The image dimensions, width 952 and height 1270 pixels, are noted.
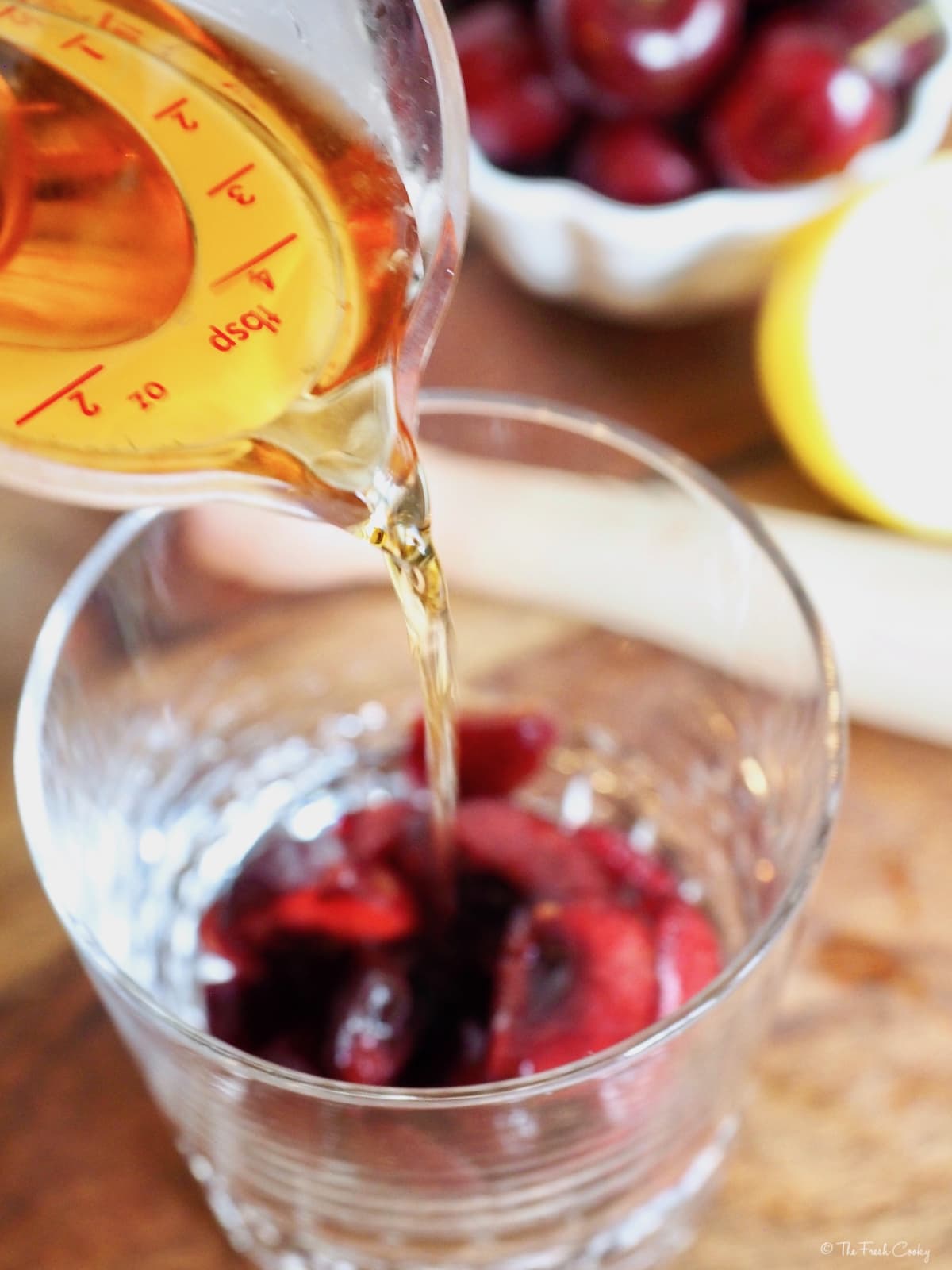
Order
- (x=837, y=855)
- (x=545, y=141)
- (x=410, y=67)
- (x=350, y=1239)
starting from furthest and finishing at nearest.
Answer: (x=545, y=141) → (x=837, y=855) → (x=350, y=1239) → (x=410, y=67)

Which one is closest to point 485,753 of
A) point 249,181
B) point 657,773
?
point 657,773

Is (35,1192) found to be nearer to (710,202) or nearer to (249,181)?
(249,181)

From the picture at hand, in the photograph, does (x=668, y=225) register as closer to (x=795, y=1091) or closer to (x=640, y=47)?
(x=640, y=47)

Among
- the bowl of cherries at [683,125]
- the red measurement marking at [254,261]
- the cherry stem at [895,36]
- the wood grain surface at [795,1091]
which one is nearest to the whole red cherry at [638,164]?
the bowl of cherries at [683,125]

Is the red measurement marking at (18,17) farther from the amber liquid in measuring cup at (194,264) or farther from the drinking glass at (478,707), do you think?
the drinking glass at (478,707)

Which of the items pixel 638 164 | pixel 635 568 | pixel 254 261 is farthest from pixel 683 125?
pixel 254 261

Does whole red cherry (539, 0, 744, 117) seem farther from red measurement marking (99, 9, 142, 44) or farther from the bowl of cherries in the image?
red measurement marking (99, 9, 142, 44)
